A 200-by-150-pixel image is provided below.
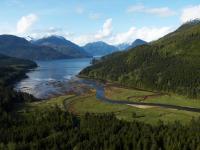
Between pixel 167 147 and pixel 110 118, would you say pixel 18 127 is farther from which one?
pixel 167 147

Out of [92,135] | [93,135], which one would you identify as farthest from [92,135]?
[93,135]

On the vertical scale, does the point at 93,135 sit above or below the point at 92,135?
above

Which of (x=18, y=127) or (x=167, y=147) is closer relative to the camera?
(x=167, y=147)

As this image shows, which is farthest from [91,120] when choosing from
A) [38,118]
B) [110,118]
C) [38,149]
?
[38,149]

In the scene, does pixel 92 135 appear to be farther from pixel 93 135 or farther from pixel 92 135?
pixel 93 135

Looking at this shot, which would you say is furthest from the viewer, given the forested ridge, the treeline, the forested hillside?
the forested hillside

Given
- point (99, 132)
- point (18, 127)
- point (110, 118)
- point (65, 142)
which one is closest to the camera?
point (65, 142)

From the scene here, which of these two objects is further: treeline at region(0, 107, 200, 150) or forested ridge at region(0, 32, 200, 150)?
treeline at region(0, 107, 200, 150)

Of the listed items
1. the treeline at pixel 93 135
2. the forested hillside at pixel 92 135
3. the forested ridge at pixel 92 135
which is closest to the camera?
the forested ridge at pixel 92 135
